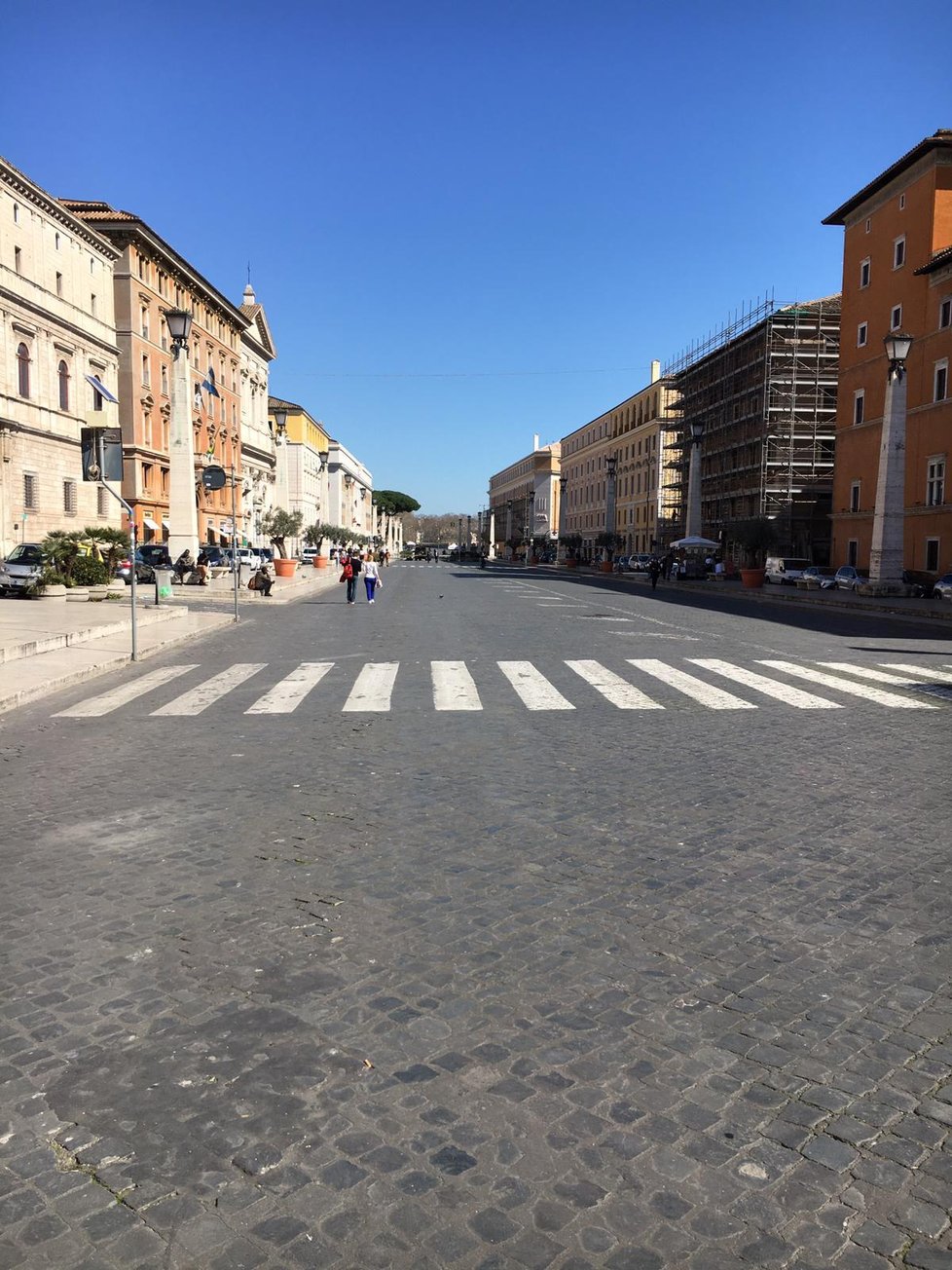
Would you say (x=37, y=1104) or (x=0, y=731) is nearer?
(x=37, y=1104)

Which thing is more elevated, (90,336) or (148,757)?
(90,336)

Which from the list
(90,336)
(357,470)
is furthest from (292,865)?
(357,470)

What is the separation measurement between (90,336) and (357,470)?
378 feet

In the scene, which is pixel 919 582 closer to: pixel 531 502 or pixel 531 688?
pixel 531 688

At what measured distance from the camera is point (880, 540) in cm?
3309

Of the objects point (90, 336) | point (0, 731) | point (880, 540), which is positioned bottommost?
point (0, 731)

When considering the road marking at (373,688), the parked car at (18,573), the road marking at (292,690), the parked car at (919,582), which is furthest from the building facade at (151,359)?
the road marking at (373,688)

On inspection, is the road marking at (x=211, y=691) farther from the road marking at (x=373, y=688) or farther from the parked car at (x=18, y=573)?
the parked car at (x=18, y=573)

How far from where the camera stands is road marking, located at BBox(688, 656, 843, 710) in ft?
35.3

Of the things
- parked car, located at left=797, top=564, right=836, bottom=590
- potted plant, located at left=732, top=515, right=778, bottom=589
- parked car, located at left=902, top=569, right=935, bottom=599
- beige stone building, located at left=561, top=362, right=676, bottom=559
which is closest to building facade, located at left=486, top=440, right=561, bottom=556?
beige stone building, located at left=561, top=362, right=676, bottom=559

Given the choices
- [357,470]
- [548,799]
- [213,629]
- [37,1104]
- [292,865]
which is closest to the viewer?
[37,1104]

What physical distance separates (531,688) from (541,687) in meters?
0.15

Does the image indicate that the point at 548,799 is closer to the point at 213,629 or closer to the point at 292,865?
the point at 292,865

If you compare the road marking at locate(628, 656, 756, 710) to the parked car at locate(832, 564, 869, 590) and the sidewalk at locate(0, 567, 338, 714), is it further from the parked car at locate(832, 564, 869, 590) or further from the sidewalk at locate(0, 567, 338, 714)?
the parked car at locate(832, 564, 869, 590)
